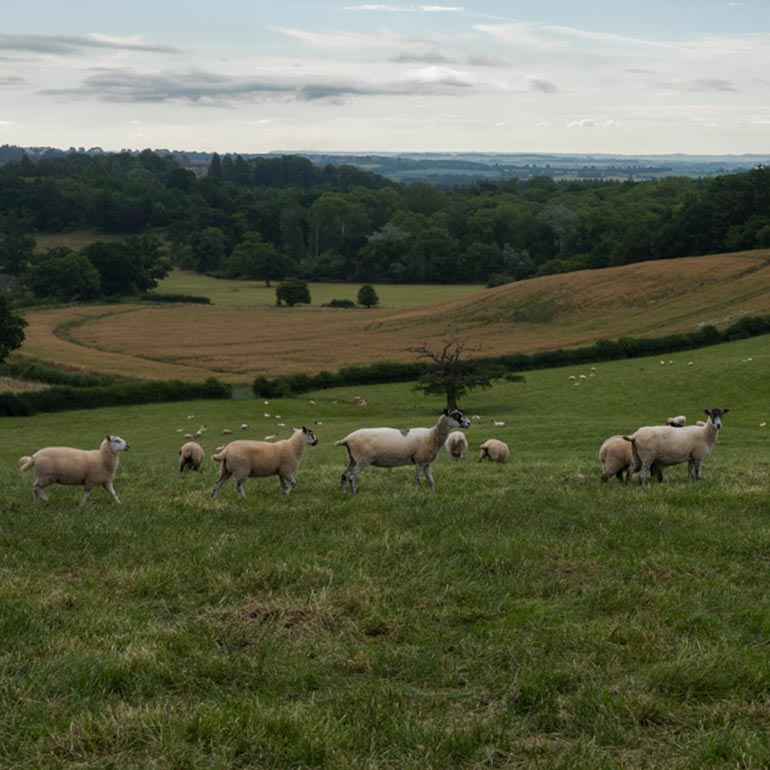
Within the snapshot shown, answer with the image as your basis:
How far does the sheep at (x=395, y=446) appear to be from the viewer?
19078 mm

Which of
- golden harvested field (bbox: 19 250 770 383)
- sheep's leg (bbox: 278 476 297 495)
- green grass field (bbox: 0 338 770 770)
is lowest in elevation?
golden harvested field (bbox: 19 250 770 383)

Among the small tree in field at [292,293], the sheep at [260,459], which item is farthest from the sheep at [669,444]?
the small tree in field at [292,293]

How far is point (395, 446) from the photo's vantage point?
63.0 ft

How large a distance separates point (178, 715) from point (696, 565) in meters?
7.89

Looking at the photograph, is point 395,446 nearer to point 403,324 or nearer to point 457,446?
point 457,446

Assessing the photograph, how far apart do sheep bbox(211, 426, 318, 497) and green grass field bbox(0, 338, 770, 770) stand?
2.03ft

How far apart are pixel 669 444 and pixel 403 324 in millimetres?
92000

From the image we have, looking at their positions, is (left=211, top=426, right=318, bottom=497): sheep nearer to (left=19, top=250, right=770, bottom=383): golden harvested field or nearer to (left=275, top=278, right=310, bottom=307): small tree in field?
(left=19, top=250, right=770, bottom=383): golden harvested field

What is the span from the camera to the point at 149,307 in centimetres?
13700

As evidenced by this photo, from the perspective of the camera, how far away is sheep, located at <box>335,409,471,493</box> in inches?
751

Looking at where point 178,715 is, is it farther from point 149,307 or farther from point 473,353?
point 149,307

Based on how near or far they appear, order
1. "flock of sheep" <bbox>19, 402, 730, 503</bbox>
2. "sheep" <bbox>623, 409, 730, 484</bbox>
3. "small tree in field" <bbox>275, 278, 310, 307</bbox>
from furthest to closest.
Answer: "small tree in field" <bbox>275, 278, 310, 307</bbox>, "sheep" <bbox>623, 409, 730, 484</bbox>, "flock of sheep" <bbox>19, 402, 730, 503</bbox>

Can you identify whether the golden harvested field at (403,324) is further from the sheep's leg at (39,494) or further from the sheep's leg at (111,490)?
the sheep's leg at (39,494)

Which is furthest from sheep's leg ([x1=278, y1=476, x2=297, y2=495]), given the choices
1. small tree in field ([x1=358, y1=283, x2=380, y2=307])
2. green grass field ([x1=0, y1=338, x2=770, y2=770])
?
small tree in field ([x1=358, y1=283, x2=380, y2=307])
